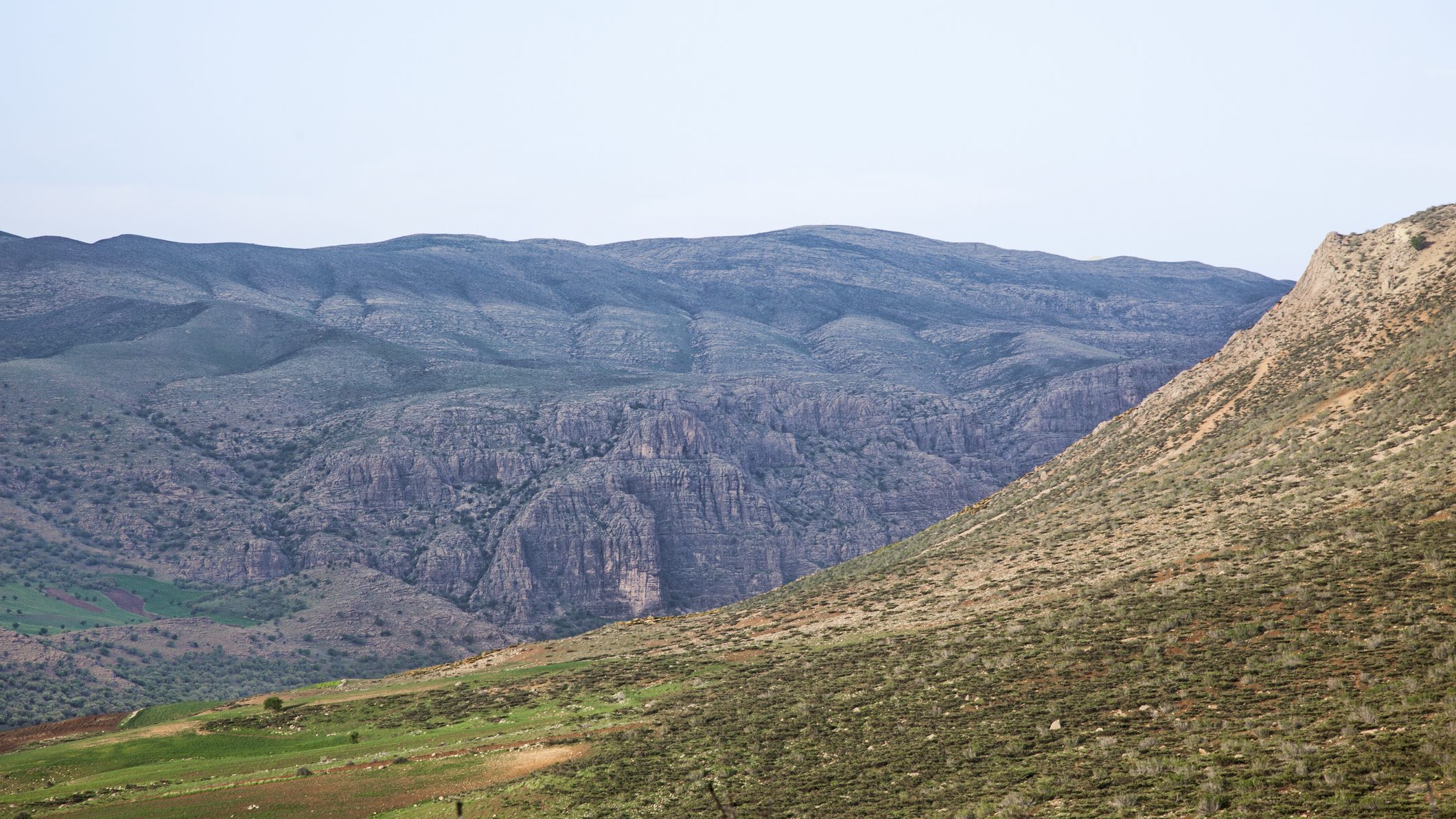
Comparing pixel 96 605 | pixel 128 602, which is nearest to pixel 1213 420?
pixel 96 605

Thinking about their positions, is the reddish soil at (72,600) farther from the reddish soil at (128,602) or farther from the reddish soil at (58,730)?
the reddish soil at (58,730)

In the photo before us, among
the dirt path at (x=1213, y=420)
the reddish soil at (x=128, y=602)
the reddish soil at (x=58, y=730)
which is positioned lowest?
the reddish soil at (x=128, y=602)

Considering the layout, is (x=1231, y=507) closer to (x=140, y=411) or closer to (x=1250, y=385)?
(x=1250, y=385)

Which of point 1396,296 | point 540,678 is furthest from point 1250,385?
point 540,678

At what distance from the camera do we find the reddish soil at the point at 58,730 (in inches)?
2050

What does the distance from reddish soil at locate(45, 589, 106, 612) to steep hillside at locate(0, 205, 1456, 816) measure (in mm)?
74412

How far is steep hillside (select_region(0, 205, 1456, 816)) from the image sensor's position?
1127 inches

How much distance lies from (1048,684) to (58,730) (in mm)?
42693

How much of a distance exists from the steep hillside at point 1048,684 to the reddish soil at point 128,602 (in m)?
76.9

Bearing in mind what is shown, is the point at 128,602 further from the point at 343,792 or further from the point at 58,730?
the point at 343,792

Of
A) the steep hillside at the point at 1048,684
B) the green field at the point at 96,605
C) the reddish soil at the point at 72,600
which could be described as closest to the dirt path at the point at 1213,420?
the steep hillside at the point at 1048,684

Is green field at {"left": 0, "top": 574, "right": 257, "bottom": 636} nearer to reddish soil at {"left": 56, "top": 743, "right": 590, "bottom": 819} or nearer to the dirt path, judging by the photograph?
reddish soil at {"left": 56, "top": 743, "right": 590, "bottom": 819}

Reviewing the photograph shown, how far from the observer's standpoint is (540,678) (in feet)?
182

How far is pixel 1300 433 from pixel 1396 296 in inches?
666
